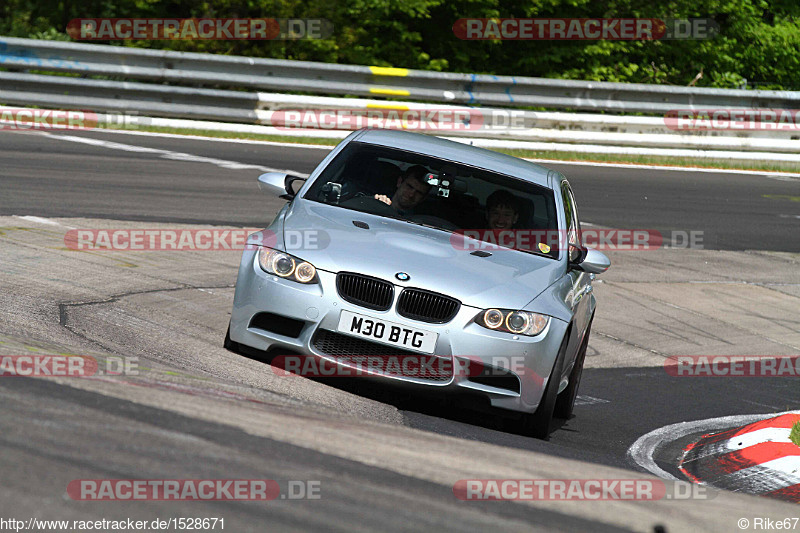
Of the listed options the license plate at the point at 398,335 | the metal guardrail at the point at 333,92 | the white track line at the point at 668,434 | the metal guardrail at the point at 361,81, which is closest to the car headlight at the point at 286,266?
the license plate at the point at 398,335

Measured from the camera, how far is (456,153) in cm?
748

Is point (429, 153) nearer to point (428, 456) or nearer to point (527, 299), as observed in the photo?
point (527, 299)

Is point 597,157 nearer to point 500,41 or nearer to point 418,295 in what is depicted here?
point 500,41

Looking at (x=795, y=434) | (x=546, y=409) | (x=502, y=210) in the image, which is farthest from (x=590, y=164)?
(x=546, y=409)

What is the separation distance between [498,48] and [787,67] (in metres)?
8.07

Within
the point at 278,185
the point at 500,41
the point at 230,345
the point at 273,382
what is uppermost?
the point at 500,41

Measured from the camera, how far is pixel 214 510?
333 centimetres

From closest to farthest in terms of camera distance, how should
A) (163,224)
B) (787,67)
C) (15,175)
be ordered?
(163,224), (15,175), (787,67)

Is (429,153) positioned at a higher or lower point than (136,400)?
higher

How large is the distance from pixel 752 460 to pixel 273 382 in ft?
9.02

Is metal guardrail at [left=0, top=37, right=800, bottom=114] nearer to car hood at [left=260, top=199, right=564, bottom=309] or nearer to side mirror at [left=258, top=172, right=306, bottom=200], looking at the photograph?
side mirror at [left=258, top=172, right=306, bottom=200]

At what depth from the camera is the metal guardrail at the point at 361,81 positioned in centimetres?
1725

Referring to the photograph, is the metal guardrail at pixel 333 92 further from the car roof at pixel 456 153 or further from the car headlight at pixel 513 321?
the car headlight at pixel 513 321

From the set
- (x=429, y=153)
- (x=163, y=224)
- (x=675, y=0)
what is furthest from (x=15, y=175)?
(x=675, y=0)
